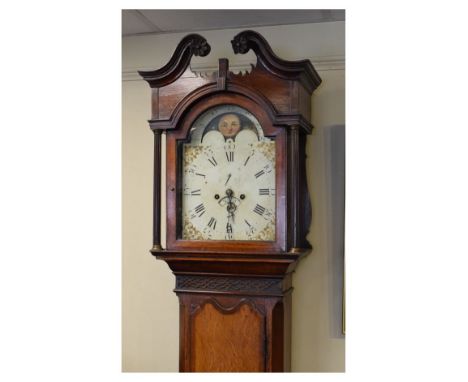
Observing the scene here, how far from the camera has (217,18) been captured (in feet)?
7.29

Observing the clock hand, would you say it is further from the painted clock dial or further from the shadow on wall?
the shadow on wall

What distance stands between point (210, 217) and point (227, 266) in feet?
0.57

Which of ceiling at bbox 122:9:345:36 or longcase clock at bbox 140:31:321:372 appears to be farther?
ceiling at bbox 122:9:345:36

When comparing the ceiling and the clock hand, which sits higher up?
the ceiling

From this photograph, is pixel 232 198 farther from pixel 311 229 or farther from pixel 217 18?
pixel 217 18

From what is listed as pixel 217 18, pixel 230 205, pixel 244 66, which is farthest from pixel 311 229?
pixel 217 18

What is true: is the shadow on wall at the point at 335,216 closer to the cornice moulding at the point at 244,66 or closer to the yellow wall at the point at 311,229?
the yellow wall at the point at 311,229

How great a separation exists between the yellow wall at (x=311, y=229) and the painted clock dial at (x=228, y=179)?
38 cm

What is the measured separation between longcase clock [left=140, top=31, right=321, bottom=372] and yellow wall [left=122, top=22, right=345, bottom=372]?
226 millimetres

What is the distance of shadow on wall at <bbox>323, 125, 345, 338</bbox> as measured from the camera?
85.2 inches

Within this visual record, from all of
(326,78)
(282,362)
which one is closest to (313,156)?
(326,78)

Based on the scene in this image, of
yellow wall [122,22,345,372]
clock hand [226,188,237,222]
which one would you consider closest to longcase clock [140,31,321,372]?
clock hand [226,188,237,222]

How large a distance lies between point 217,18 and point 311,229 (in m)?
0.90

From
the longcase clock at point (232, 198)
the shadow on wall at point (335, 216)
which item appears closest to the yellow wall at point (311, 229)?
the shadow on wall at point (335, 216)
